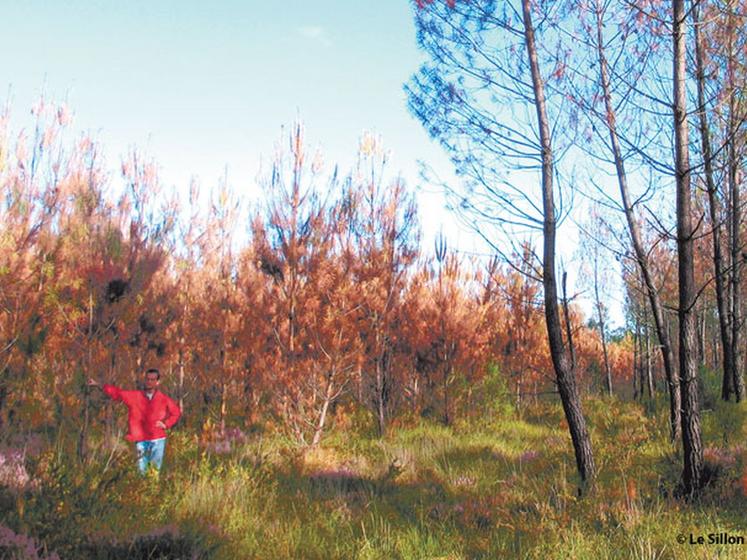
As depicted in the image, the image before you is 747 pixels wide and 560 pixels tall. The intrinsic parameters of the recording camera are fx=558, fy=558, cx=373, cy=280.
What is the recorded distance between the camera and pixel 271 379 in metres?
10.9

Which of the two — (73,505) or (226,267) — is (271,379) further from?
(73,505)

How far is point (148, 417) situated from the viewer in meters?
7.29

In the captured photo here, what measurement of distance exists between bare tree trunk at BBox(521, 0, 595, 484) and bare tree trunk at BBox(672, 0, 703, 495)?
3.43 feet

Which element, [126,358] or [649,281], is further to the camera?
[126,358]

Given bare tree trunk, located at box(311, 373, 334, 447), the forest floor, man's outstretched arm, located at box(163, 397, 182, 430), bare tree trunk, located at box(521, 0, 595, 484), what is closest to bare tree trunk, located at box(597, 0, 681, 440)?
the forest floor

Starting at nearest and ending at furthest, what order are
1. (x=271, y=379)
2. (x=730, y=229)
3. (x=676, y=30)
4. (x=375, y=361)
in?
1. (x=676, y=30)
2. (x=271, y=379)
3. (x=375, y=361)
4. (x=730, y=229)

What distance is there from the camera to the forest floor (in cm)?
427

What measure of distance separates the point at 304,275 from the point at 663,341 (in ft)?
21.5

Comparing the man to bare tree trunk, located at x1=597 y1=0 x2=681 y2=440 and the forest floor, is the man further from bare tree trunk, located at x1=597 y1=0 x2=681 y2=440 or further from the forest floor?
bare tree trunk, located at x1=597 y1=0 x2=681 y2=440

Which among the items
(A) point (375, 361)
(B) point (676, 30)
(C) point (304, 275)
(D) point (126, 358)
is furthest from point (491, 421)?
(B) point (676, 30)

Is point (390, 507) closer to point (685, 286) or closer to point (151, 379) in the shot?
point (151, 379)

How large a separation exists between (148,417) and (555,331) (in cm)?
527

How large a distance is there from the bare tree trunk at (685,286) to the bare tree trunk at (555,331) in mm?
1045

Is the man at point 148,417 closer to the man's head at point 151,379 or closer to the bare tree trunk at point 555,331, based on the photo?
the man's head at point 151,379
